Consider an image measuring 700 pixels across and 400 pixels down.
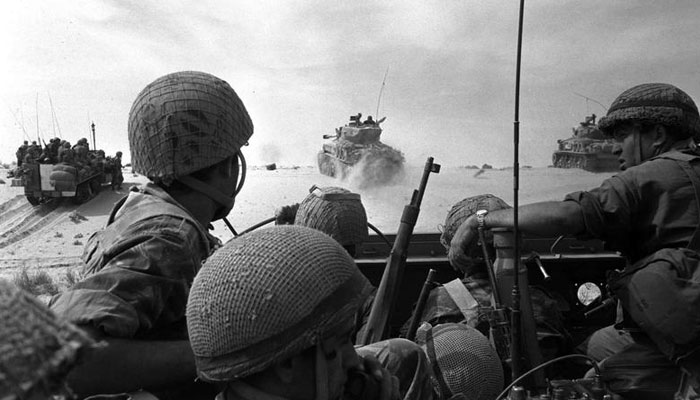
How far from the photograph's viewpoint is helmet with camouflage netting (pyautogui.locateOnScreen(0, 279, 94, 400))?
803mm

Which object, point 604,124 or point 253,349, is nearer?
point 253,349

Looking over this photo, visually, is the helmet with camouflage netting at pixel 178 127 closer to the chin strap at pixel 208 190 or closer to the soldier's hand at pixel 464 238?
the chin strap at pixel 208 190

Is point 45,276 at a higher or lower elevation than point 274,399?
lower

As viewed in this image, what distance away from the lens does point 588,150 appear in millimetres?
28172

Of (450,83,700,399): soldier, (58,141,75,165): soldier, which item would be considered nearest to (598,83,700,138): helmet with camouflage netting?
(450,83,700,399): soldier

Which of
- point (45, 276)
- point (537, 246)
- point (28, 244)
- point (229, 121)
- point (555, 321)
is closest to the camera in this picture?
point (229, 121)

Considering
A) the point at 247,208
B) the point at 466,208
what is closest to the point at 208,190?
the point at 466,208

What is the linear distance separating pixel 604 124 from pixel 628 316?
970mm

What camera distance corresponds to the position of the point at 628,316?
9.88 feet

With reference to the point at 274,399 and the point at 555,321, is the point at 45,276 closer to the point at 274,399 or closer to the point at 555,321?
the point at 555,321

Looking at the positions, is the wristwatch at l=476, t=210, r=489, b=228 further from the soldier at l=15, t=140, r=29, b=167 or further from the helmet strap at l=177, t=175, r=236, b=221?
the soldier at l=15, t=140, r=29, b=167

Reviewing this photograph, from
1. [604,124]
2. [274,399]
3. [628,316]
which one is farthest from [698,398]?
[274,399]

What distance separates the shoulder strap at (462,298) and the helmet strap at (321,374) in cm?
208

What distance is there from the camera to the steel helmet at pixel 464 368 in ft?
9.09
